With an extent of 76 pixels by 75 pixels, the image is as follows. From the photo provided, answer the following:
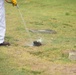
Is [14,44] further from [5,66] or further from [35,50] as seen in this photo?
[5,66]

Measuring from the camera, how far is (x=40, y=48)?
369 inches

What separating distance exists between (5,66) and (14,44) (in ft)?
6.96

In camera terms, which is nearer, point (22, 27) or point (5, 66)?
point (5, 66)

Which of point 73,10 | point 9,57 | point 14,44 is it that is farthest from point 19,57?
point 73,10

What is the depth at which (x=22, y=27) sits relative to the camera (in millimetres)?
12398

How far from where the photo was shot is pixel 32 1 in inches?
869

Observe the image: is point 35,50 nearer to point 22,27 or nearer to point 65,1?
point 22,27

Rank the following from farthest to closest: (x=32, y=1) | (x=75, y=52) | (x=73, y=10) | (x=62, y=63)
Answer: (x=32, y=1) → (x=73, y=10) → (x=75, y=52) → (x=62, y=63)

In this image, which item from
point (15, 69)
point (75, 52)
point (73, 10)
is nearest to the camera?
point (15, 69)

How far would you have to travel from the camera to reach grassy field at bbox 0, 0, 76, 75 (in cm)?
755

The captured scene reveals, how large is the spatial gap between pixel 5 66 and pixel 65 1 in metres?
14.8

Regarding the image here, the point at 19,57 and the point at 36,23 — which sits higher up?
the point at 19,57

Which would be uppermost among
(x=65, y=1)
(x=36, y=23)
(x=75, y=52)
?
(x=75, y=52)

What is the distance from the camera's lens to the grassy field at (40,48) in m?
7.55
